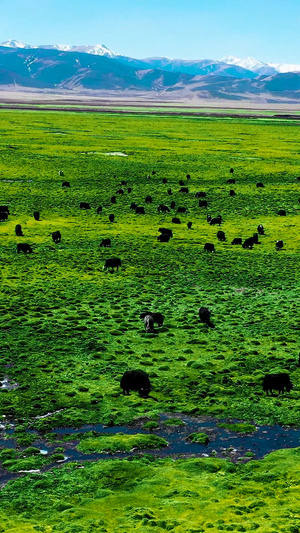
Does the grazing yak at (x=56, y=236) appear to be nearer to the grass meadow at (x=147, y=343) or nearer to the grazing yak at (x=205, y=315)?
the grass meadow at (x=147, y=343)

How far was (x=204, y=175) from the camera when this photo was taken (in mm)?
71312

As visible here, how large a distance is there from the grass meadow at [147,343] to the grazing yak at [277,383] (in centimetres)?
41

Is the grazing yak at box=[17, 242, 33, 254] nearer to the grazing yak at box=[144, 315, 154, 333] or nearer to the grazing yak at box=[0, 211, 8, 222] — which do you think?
the grazing yak at box=[0, 211, 8, 222]

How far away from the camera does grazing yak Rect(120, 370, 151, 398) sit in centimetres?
1884

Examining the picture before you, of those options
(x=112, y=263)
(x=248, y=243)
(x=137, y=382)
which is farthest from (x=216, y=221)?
(x=137, y=382)

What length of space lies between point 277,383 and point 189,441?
4003 millimetres

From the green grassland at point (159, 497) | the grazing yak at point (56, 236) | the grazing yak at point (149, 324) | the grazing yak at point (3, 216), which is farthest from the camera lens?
the grazing yak at point (3, 216)

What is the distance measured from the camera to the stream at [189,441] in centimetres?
1560

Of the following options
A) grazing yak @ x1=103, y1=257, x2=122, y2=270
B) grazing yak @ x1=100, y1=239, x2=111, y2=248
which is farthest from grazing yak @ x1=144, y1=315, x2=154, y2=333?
grazing yak @ x1=100, y1=239, x2=111, y2=248

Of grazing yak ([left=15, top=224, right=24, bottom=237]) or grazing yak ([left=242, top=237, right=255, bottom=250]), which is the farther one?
grazing yak ([left=15, top=224, right=24, bottom=237])

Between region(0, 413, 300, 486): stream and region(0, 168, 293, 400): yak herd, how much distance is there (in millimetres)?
1714

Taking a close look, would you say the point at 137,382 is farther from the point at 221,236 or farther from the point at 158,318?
the point at 221,236

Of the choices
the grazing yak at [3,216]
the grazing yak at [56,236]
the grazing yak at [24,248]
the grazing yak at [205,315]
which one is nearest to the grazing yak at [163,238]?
the grazing yak at [56,236]

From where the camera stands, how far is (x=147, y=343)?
22875 millimetres
